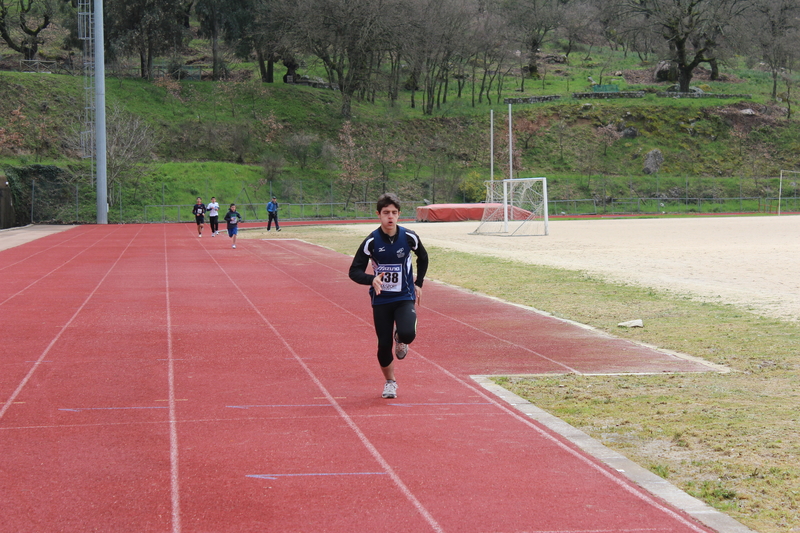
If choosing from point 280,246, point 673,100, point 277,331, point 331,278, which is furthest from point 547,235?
point 673,100

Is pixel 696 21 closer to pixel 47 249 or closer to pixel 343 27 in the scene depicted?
pixel 343 27

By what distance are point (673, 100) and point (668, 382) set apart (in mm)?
77906

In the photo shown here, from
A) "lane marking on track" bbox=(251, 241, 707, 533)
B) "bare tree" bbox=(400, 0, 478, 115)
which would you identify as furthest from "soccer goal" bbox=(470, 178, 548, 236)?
"lane marking on track" bbox=(251, 241, 707, 533)

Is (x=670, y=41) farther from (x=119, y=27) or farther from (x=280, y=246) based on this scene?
(x=280, y=246)

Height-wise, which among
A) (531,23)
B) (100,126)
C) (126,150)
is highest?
(531,23)

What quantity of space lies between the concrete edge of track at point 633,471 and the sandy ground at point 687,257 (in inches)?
265

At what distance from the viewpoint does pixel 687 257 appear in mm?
23016

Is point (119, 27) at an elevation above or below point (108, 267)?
above

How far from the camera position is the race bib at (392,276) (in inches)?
287

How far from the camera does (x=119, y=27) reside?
67688 mm

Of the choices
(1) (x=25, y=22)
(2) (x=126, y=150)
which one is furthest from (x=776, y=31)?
(1) (x=25, y=22)

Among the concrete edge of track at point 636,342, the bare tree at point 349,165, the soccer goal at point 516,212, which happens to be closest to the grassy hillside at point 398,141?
the bare tree at point 349,165

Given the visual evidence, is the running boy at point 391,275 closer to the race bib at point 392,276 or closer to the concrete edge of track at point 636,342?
the race bib at point 392,276

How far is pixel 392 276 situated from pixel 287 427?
5.24ft
